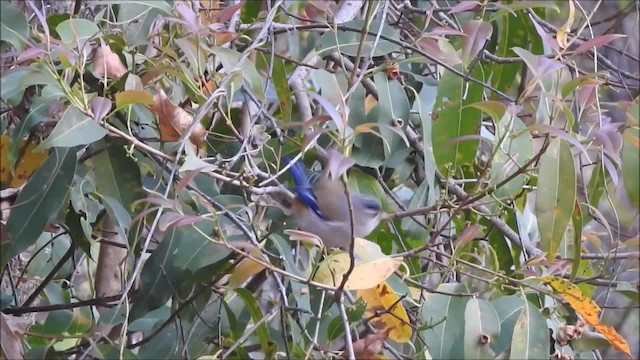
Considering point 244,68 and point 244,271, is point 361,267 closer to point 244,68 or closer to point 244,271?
point 244,271

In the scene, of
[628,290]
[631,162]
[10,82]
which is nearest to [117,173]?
[10,82]

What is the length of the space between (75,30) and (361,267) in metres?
0.56

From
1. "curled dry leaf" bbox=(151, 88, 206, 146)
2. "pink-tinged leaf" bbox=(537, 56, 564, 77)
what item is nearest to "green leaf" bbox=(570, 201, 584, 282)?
"pink-tinged leaf" bbox=(537, 56, 564, 77)

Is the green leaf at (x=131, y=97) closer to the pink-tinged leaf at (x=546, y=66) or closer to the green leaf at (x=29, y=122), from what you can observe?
the green leaf at (x=29, y=122)

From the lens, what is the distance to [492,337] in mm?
1309

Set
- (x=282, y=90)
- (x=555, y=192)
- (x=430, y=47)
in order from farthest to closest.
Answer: (x=282, y=90), (x=430, y=47), (x=555, y=192)

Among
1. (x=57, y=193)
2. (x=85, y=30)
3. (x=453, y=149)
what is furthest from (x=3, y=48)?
(x=453, y=149)

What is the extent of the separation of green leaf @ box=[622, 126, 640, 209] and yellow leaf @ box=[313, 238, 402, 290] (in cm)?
36

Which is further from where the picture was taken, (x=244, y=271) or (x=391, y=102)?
(x=391, y=102)

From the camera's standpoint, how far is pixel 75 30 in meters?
1.29

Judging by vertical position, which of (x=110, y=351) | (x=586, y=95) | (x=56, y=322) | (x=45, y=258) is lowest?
(x=45, y=258)

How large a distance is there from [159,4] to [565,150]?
71 cm

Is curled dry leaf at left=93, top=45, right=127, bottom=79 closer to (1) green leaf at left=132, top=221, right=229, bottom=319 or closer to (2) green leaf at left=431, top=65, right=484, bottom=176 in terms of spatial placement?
(1) green leaf at left=132, top=221, right=229, bottom=319

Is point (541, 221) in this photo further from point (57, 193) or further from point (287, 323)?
point (57, 193)
